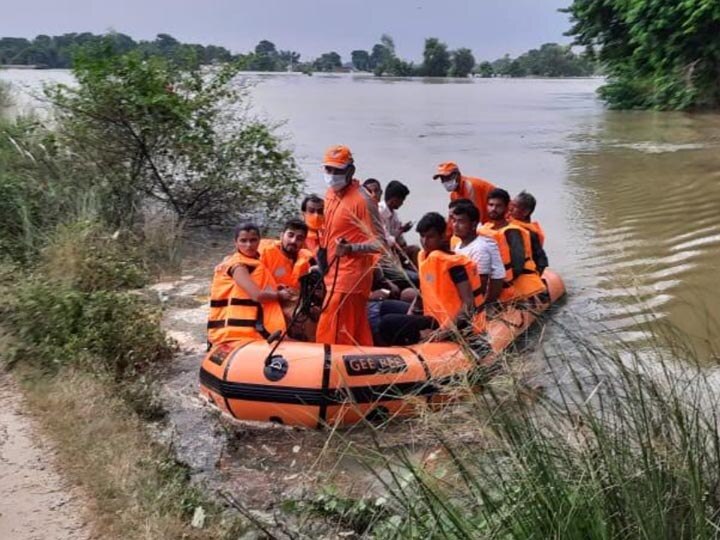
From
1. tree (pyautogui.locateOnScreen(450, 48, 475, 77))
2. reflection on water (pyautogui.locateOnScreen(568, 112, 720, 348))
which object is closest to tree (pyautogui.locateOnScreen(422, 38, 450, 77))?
tree (pyautogui.locateOnScreen(450, 48, 475, 77))

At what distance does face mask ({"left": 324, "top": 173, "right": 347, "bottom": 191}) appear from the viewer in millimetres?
5398

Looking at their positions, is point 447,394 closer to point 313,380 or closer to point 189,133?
point 313,380

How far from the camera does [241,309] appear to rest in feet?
18.0

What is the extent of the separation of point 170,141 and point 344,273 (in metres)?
5.02

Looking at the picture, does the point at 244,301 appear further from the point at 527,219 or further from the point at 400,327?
the point at 527,219

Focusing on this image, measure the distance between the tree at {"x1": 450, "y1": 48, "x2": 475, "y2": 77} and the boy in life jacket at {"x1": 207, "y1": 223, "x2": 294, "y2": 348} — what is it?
241ft

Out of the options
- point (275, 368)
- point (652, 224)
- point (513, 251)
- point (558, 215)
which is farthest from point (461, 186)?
point (558, 215)

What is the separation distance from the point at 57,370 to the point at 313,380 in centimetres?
164

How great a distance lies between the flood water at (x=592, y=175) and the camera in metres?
7.61

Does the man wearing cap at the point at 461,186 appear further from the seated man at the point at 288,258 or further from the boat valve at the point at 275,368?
the boat valve at the point at 275,368

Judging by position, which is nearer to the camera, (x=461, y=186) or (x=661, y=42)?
(x=461, y=186)

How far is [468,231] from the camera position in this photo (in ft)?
18.5

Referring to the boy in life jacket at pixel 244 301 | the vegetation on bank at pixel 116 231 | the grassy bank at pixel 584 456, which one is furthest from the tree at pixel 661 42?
the grassy bank at pixel 584 456

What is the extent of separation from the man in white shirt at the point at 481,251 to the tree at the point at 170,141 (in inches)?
192
